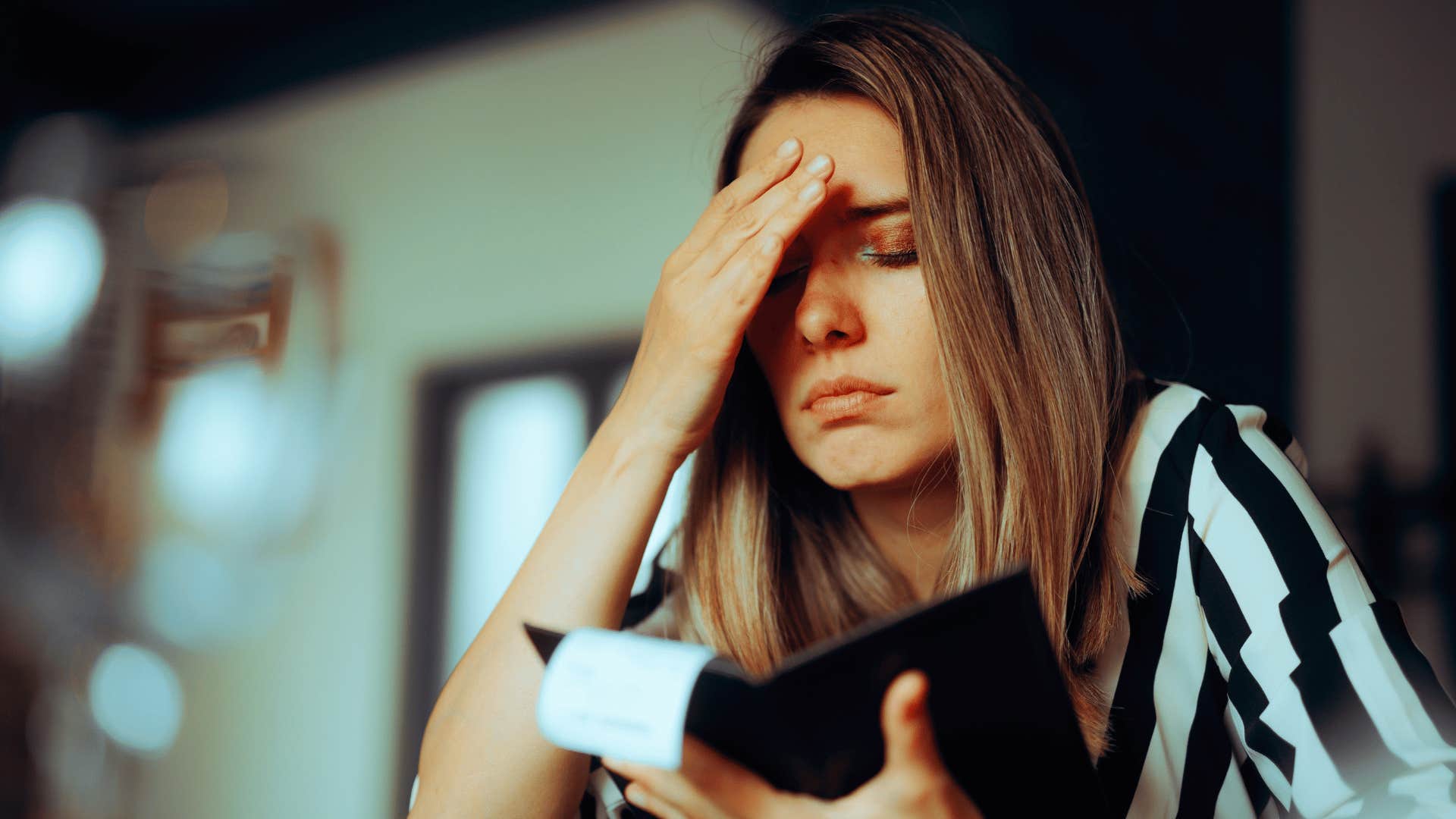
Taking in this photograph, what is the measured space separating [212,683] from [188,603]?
0.82 feet

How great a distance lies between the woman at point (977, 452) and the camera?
753mm

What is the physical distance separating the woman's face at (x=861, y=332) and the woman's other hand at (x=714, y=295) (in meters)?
0.05

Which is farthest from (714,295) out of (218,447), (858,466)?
(218,447)

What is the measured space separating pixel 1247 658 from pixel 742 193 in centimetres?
55

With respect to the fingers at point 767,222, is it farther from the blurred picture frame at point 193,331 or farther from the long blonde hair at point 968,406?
the blurred picture frame at point 193,331

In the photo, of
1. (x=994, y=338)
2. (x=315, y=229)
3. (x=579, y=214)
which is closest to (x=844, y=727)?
(x=994, y=338)

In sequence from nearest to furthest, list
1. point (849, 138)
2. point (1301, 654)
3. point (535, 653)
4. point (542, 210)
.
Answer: point (1301, 654)
point (535, 653)
point (849, 138)
point (542, 210)

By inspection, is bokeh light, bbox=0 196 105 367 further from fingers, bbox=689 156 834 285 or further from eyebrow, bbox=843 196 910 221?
eyebrow, bbox=843 196 910 221

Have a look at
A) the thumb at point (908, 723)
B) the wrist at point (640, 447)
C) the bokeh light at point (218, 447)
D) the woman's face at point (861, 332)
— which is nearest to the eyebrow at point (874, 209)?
the woman's face at point (861, 332)

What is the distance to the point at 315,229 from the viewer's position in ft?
9.39

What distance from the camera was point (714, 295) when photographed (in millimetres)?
846

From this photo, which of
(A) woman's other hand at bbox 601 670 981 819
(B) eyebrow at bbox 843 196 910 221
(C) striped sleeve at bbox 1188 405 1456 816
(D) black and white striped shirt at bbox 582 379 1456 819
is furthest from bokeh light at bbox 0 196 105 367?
(C) striped sleeve at bbox 1188 405 1456 816

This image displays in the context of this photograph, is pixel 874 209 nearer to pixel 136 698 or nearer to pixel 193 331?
pixel 193 331

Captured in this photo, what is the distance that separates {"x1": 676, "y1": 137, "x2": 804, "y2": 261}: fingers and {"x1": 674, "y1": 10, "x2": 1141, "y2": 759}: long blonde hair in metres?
0.10
